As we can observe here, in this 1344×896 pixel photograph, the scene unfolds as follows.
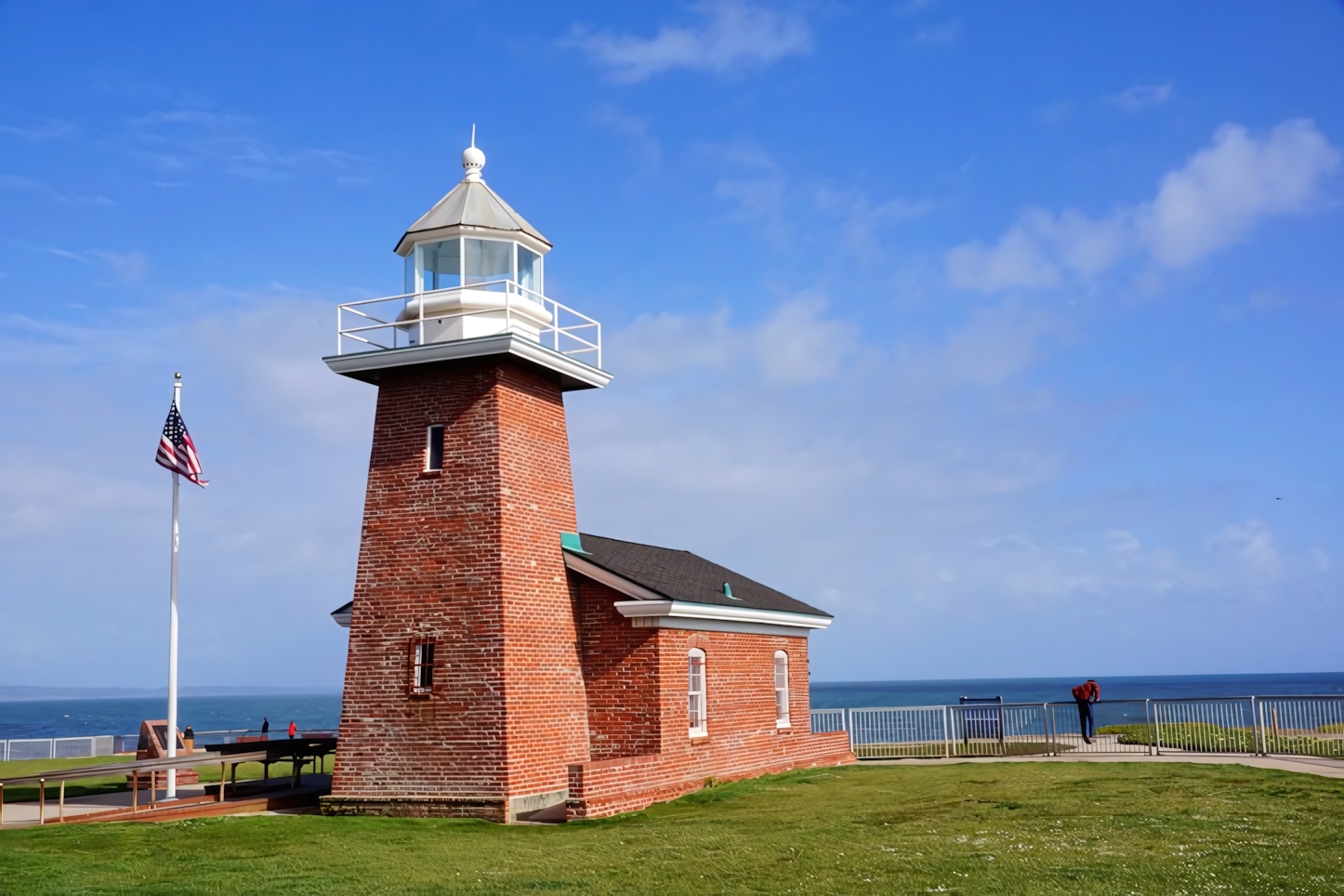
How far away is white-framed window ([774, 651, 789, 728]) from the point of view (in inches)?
941

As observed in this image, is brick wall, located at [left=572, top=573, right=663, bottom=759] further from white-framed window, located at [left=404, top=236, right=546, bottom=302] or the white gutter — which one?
white-framed window, located at [left=404, top=236, right=546, bottom=302]

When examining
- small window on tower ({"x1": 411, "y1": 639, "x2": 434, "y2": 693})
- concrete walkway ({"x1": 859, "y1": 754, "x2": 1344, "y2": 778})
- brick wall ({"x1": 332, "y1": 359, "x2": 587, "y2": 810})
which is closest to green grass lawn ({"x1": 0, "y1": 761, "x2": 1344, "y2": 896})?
brick wall ({"x1": 332, "y1": 359, "x2": 587, "y2": 810})

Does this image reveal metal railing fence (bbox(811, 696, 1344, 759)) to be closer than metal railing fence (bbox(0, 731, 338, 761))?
Yes

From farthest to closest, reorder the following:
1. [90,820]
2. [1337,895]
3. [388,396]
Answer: [388,396] → [90,820] → [1337,895]

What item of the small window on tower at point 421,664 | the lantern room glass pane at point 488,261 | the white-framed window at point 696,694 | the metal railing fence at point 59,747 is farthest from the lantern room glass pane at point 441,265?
the metal railing fence at point 59,747

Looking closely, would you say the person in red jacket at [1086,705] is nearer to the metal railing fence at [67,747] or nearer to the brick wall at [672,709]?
the brick wall at [672,709]

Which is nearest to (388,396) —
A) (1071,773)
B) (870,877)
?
(870,877)

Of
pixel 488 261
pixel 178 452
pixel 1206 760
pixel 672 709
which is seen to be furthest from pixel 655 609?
pixel 1206 760

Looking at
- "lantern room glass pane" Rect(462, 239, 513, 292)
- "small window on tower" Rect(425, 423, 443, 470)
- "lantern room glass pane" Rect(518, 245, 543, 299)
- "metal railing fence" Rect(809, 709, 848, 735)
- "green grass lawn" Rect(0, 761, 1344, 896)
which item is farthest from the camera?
"metal railing fence" Rect(809, 709, 848, 735)

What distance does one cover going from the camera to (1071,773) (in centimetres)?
1989

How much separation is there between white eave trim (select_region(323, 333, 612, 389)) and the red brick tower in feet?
0.09

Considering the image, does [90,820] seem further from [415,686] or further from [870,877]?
[870,877]

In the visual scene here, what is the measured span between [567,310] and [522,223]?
61.5 inches

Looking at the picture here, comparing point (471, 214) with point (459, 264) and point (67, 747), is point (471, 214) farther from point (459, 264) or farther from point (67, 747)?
point (67, 747)
